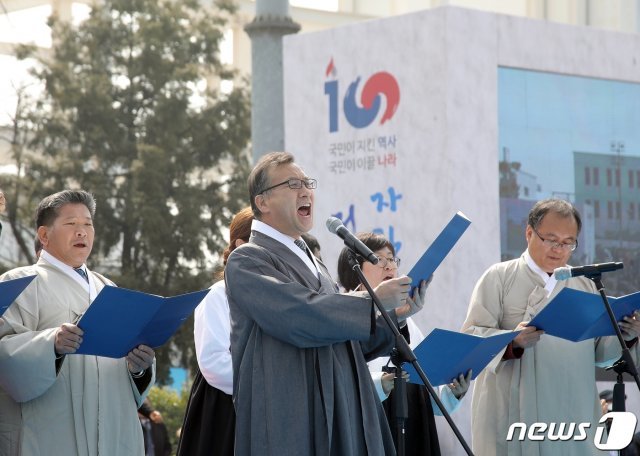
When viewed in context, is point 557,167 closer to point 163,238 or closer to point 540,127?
point 540,127

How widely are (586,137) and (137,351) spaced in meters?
6.25

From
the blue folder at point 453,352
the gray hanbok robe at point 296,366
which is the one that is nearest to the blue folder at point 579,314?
the blue folder at point 453,352

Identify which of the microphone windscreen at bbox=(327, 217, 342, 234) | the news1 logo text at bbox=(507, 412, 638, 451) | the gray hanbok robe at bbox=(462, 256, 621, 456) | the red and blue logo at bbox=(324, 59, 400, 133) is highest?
the red and blue logo at bbox=(324, 59, 400, 133)

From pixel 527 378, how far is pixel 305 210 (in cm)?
164

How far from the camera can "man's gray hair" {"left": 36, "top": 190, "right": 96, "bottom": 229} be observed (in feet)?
18.1

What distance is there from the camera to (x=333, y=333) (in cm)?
448

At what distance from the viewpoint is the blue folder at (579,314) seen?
538 centimetres

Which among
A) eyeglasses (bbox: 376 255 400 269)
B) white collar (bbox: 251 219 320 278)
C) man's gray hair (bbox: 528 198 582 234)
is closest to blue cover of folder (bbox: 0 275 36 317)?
white collar (bbox: 251 219 320 278)

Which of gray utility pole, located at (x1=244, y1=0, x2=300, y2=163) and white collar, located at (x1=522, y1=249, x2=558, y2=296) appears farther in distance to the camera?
gray utility pole, located at (x1=244, y1=0, x2=300, y2=163)

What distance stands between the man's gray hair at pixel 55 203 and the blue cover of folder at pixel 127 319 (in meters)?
0.70

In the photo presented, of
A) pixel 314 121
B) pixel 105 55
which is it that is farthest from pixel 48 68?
pixel 314 121

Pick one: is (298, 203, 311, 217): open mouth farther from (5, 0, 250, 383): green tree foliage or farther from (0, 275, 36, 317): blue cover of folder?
(5, 0, 250, 383): green tree foliage

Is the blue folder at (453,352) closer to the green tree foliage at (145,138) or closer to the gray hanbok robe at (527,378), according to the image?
the gray hanbok robe at (527,378)

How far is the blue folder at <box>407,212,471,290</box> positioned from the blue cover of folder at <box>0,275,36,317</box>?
56.4 inches
